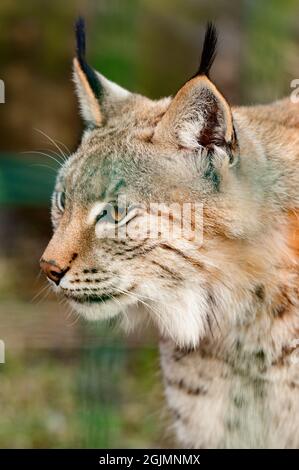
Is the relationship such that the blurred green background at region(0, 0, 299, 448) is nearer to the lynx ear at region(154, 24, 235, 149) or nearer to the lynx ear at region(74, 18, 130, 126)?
the lynx ear at region(74, 18, 130, 126)

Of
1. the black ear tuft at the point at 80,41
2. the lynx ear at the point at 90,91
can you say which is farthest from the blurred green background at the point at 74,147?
the black ear tuft at the point at 80,41

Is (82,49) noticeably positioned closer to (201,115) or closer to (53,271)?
(201,115)

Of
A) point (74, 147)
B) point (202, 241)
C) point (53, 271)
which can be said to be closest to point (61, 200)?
point (53, 271)

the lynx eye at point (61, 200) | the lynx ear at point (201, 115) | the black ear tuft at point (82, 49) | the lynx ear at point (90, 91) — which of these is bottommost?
the lynx eye at point (61, 200)

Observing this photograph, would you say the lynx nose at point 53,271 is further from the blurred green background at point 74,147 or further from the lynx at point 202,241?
the blurred green background at point 74,147

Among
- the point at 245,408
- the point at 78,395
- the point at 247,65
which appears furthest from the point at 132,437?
the point at 247,65

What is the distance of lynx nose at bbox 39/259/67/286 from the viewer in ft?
8.00

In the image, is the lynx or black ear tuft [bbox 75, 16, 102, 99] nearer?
the lynx

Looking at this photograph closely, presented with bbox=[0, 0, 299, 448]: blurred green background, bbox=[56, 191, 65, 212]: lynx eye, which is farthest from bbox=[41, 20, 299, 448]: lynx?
bbox=[0, 0, 299, 448]: blurred green background

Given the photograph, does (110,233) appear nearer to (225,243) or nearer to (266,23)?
(225,243)

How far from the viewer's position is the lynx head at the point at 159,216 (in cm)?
244

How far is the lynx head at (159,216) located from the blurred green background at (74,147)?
25.1 inches

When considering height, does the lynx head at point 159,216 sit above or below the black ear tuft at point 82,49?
below

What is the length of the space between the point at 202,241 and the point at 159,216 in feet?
0.45
